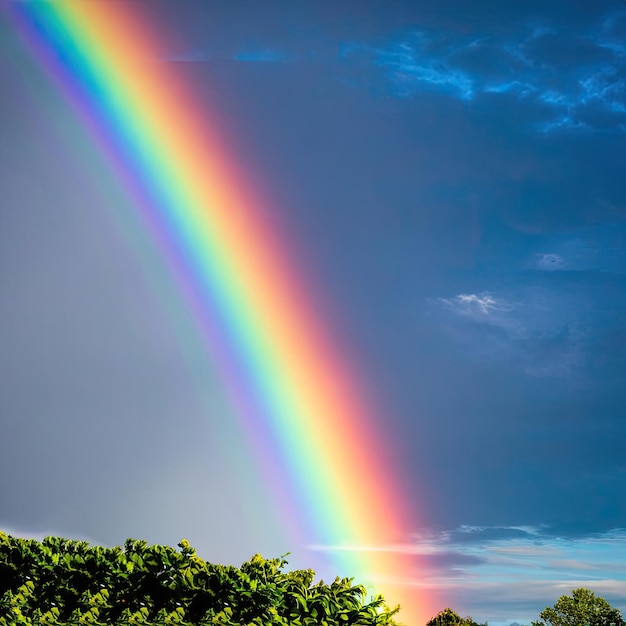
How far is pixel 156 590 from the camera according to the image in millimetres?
9148

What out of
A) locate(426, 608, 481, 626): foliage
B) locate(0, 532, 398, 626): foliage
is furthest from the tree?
locate(0, 532, 398, 626): foliage

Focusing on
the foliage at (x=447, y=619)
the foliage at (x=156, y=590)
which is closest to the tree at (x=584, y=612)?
the foliage at (x=447, y=619)

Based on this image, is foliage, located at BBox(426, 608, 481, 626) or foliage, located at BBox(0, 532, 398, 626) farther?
foliage, located at BBox(426, 608, 481, 626)

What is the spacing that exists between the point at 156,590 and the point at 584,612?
40481 mm

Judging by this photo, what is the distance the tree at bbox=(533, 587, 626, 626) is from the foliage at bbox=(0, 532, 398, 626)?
128ft

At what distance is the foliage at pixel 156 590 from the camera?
8.35 meters

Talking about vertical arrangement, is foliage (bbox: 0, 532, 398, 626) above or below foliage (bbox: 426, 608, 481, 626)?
below

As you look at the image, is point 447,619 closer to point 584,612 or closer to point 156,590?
point 584,612

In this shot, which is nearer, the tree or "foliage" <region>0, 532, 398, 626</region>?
"foliage" <region>0, 532, 398, 626</region>

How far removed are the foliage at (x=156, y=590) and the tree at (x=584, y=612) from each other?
38.9 metres

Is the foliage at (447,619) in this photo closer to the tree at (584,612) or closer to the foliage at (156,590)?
→ the tree at (584,612)

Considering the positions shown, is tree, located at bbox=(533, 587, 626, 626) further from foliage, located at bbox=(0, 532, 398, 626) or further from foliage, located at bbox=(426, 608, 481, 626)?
foliage, located at bbox=(0, 532, 398, 626)

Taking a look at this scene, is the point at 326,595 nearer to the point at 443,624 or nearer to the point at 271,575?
the point at 271,575

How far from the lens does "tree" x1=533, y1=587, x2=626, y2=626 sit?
42562 mm
